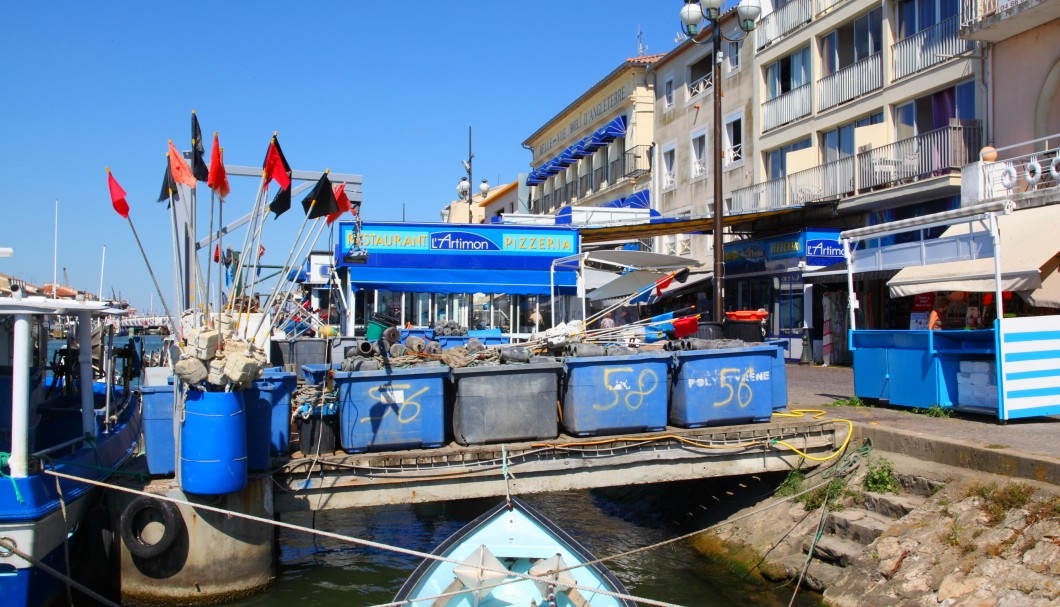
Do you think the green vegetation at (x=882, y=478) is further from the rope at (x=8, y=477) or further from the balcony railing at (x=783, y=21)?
the balcony railing at (x=783, y=21)

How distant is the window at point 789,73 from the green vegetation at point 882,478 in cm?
1931

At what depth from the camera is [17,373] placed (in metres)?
7.39

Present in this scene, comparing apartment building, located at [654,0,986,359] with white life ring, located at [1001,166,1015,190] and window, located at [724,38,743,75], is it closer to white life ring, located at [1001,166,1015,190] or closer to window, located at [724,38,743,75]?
window, located at [724,38,743,75]

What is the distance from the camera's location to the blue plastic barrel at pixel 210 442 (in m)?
7.66

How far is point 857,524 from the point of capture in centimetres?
880

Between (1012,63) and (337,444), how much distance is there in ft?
57.5

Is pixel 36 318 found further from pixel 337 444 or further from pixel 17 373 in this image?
pixel 337 444

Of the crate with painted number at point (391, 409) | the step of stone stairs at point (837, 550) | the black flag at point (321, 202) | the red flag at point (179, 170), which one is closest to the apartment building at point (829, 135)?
the step of stone stairs at point (837, 550)

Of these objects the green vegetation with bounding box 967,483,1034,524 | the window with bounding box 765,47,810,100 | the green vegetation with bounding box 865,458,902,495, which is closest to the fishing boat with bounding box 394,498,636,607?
the green vegetation with bounding box 967,483,1034,524

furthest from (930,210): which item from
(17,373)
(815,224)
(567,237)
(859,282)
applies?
(17,373)

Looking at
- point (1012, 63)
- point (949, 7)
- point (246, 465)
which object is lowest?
point (246, 465)

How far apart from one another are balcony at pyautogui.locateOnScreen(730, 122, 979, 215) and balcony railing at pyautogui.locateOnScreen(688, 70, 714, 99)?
5.51 meters

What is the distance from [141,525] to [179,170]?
10.9ft

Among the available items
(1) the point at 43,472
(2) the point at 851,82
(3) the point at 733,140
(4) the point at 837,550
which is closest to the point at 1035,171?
(2) the point at 851,82
